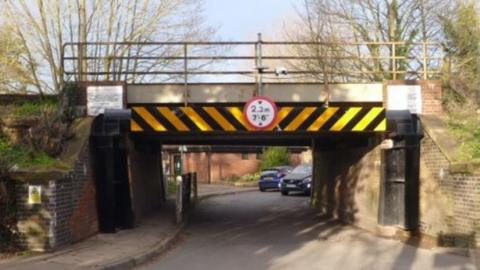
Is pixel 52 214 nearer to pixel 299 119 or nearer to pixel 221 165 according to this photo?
pixel 299 119

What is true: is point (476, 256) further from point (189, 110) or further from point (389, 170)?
point (189, 110)

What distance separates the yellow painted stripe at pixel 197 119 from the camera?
16.4 meters

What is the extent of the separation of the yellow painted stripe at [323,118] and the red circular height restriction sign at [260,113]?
1.07 metres

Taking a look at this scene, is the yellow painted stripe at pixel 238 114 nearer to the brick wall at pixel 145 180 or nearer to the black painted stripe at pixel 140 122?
the black painted stripe at pixel 140 122

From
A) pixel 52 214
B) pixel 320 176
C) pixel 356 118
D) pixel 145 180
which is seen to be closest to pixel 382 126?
pixel 356 118

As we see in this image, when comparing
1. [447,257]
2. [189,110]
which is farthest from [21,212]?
[447,257]

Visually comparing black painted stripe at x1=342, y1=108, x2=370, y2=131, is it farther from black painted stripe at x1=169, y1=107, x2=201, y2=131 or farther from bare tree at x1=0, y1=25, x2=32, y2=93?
bare tree at x1=0, y1=25, x2=32, y2=93

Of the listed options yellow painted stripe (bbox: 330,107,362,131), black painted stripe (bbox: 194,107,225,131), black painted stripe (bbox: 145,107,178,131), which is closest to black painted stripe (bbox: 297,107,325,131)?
yellow painted stripe (bbox: 330,107,362,131)

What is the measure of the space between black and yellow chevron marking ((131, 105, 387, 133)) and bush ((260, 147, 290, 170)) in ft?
121

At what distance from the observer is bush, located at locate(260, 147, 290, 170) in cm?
5366

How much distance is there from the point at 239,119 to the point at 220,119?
474 mm

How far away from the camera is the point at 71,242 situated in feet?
42.5

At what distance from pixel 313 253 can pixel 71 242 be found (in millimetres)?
4961

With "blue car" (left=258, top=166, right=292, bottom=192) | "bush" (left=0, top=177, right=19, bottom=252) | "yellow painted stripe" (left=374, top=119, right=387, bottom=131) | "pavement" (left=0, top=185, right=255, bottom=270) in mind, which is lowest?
"blue car" (left=258, top=166, right=292, bottom=192)
